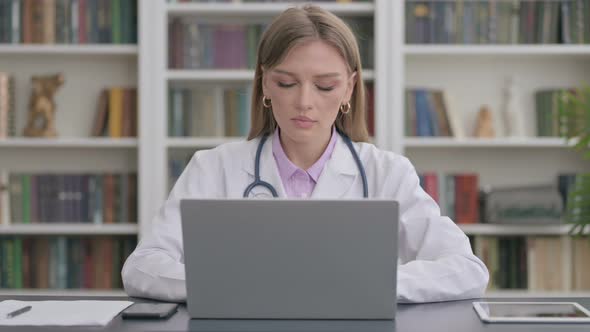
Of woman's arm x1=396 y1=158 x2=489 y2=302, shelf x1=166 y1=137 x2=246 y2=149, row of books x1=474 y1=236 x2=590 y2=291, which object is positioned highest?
shelf x1=166 y1=137 x2=246 y2=149

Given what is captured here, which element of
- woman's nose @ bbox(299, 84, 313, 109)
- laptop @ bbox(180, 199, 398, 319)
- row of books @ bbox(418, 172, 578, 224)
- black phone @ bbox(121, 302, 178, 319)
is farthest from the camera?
row of books @ bbox(418, 172, 578, 224)

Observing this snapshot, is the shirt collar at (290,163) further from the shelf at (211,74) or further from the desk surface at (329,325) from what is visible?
the shelf at (211,74)

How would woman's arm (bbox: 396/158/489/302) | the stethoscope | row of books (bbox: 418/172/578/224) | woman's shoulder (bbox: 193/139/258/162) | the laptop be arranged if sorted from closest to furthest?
the laptop, woman's arm (bbox: 396/158/489/302), the stethoscope, woman's shoulder (bbox: 193/139/258/162), row of books (bbox: 418/172/578/224)

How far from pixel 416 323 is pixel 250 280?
272mm

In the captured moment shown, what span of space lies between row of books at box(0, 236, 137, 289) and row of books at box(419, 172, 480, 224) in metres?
1.35

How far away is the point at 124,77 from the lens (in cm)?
324

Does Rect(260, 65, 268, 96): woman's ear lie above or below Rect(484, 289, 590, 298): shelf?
above

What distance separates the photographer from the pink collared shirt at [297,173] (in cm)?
172

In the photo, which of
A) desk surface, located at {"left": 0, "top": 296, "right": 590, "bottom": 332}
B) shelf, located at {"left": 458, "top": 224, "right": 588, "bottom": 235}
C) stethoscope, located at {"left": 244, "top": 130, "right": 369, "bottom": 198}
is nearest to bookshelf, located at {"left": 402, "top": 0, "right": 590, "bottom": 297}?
shelf, located at {"left": 458, "top": 224, "right": 588, "bottom": 235}

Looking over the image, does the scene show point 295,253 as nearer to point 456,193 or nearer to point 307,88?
point 307,88

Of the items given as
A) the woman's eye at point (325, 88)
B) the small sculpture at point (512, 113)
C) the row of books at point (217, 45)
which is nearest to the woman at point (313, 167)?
the woman's eye at point (325, 88)

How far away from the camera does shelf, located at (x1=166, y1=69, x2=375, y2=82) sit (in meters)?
3.04

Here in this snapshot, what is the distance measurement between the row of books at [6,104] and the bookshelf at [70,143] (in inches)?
1.9

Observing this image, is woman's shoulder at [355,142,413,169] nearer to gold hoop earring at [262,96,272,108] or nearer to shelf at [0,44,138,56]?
gold hoop earring at [262,96,272,108]
